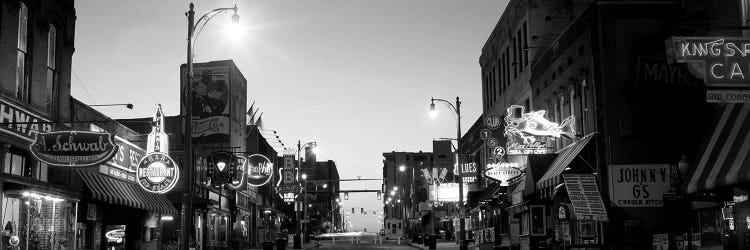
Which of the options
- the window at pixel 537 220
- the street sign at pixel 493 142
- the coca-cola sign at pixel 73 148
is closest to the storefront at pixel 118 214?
the coca-cola sign at pixel 73 148

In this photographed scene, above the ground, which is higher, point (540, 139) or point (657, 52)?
point (657, 52)

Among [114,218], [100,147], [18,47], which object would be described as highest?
[18,47]

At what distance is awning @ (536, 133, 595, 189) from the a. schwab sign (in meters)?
1.56

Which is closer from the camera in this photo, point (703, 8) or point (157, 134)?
point (703, 8)

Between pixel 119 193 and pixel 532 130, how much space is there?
594 inches

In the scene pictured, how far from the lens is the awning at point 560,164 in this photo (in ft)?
83.0

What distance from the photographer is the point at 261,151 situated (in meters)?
68.2

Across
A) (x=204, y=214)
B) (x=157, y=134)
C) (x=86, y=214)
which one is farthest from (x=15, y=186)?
(x=204, y=214)

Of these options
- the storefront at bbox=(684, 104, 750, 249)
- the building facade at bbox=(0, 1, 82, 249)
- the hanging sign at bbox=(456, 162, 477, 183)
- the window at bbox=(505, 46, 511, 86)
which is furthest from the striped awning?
the hanging sign at bbox=(456, 162, 477, 183)

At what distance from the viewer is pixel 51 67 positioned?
79.9ft

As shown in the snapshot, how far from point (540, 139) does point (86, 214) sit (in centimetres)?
1755

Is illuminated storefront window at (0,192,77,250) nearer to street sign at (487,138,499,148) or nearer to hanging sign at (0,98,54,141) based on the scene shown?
hanging sign at (0,98,54,141)

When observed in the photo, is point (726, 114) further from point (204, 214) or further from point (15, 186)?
point (204, 214)

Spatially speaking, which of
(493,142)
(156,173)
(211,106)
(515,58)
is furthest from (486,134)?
(211,106)
